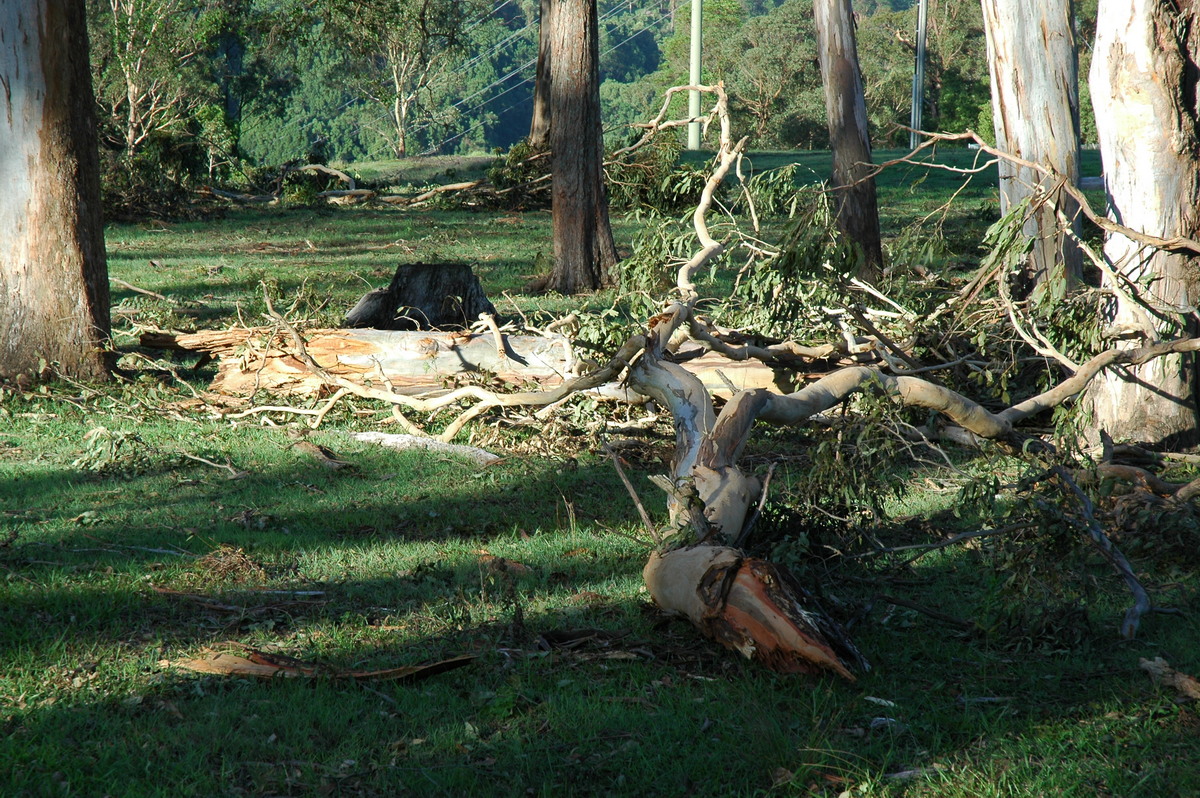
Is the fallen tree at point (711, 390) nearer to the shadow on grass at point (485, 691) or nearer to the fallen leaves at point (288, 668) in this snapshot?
the shadow on grass at point (485, 691)

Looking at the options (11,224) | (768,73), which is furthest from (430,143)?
(11,224)

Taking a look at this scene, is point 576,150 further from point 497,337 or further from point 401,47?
point 401,47

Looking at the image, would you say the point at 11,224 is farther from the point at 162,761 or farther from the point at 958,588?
the point at 958,588

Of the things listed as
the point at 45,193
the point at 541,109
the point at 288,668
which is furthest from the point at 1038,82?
the point at 541,109

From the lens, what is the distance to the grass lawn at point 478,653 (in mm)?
3281

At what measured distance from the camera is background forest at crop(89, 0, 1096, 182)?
20453mm

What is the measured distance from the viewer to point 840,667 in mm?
3820

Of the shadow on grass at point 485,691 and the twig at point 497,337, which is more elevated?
the twig at point 497,337

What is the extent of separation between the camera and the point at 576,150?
12578 millimetres

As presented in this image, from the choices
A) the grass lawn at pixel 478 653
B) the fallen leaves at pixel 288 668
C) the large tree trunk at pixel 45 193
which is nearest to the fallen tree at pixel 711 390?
the grass lawn at pixel 478 653

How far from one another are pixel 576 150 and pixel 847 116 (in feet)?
10.7

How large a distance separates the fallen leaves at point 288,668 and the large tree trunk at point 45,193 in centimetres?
518

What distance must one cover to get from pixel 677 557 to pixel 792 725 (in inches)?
42.9

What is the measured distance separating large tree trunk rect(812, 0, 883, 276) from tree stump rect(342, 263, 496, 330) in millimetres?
5044
